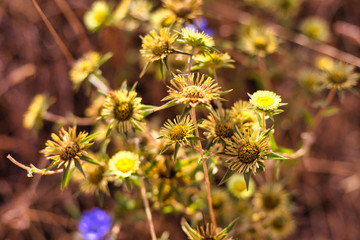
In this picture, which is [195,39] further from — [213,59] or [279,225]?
[279,225]

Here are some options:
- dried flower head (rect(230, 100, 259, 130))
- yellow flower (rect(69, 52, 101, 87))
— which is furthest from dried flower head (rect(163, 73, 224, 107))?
yellow flower (rect(69, 52, 101, 87))

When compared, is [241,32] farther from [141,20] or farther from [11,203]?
[11,203]

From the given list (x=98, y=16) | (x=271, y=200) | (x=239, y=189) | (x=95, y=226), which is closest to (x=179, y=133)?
(x=239, y=189)

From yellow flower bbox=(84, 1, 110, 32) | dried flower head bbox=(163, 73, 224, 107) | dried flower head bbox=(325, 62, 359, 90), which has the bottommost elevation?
dried flower head bbox=(163, 73, 224, 107)

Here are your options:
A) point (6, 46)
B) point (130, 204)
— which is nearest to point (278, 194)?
point (130, 204)

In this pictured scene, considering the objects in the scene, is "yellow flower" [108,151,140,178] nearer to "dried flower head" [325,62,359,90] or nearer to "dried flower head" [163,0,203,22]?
"dried flower head" [163,0,203,22]

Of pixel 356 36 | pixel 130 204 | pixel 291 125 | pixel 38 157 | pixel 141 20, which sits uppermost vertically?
pixel 356 36

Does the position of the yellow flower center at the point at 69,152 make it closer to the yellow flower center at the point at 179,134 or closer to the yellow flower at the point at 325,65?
the yellow flower center at the point at 179,134
